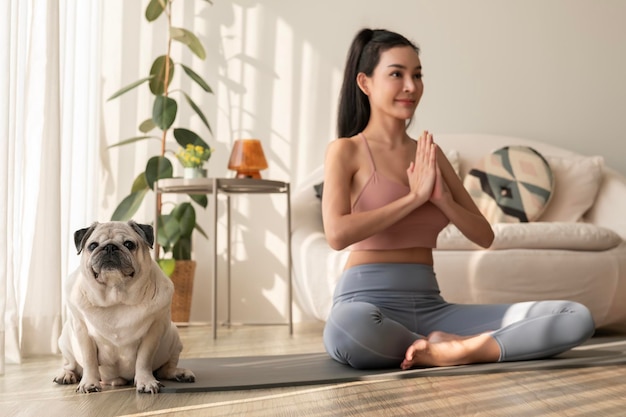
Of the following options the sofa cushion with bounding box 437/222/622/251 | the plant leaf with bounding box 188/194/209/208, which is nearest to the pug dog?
the sofa cushion with bounding box 437/222/622/251

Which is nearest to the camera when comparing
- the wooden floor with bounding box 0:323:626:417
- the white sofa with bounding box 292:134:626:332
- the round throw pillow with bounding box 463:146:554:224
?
the wooden floor with bounding box 0:323:626:417

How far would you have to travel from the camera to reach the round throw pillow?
395 cm

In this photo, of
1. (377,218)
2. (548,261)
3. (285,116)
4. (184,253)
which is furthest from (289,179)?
(377,218)

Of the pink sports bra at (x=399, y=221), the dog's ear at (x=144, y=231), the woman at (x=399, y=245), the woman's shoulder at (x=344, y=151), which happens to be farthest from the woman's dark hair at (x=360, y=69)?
the dog's ear at (x=144, y=231)

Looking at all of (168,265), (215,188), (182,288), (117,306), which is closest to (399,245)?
(117,306)

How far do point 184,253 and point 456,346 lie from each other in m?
2.21

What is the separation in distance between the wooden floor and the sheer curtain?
1.46 ft

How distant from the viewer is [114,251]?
1.82m

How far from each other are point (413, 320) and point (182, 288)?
1981 mm

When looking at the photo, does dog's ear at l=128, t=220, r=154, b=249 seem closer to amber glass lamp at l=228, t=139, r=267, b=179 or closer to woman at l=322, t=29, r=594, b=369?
woman at l=322, t=29, r=594, b=369

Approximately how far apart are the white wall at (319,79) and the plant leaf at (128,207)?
290 mm

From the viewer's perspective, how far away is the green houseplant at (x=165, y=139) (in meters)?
4.04

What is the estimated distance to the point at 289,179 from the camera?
4.48 meters

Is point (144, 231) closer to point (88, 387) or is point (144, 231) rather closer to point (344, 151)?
point (88, 387)
